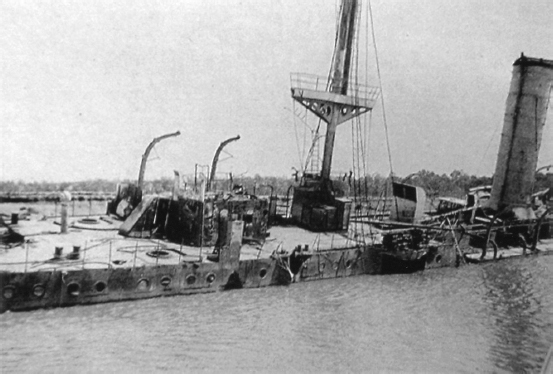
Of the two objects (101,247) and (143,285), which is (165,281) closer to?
(143,285)

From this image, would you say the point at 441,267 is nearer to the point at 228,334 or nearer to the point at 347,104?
the point at 347,104

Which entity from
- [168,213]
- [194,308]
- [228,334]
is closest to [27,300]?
[194,308]

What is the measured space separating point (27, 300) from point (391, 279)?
11.7m

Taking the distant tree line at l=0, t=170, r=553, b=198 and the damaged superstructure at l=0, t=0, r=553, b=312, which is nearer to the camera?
the damaged superstructure at l=0, t=0, r=553, b=312

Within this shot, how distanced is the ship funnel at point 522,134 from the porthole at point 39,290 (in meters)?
20.7

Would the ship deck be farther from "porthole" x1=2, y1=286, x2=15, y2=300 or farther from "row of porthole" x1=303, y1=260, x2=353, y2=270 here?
"row of porthole" x1=303, y1=260, x2=353, y2=270

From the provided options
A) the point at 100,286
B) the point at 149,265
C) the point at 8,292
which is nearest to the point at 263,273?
the point at 149,265

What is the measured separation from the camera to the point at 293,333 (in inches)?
422

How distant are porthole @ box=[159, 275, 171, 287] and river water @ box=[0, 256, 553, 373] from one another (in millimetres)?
414

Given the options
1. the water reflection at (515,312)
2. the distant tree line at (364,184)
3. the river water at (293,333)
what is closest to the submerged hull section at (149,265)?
the river water at (293,333)

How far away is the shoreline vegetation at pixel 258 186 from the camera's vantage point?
23.0 m

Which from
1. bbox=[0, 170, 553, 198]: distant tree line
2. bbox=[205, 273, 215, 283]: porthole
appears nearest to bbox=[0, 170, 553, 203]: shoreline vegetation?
bbox=[0, 170, 553, 198]: distant tree line

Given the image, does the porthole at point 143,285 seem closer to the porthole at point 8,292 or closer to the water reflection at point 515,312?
the porthole at point 8,292

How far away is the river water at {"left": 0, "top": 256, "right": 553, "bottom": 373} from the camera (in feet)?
29.2
